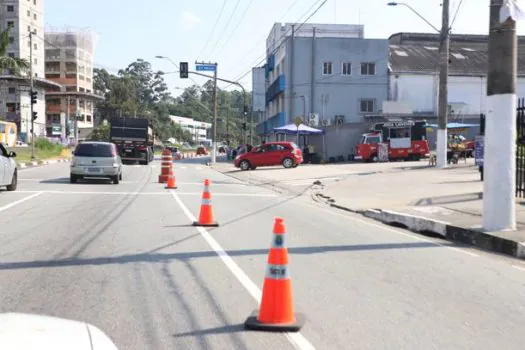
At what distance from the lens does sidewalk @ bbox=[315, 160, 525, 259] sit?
34.6ft

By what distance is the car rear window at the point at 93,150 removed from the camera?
23062 mm

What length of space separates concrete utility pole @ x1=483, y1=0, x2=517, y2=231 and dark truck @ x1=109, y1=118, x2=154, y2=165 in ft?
120

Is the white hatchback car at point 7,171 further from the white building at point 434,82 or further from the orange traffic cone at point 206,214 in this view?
the white building at point 434,82

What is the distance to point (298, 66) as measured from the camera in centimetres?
5550

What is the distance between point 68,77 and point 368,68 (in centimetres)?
7036

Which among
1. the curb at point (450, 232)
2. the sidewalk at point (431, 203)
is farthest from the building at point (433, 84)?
the curb at point (450, 232)

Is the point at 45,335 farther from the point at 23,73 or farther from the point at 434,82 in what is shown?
the point at 23,73

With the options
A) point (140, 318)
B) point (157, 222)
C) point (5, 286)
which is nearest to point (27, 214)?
point (157, 222)

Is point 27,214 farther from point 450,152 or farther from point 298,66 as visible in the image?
point 298,66

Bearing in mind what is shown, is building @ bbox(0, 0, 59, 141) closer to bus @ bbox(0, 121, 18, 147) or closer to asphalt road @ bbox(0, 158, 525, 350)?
bus @ bbox(0, 121, 18, 147)

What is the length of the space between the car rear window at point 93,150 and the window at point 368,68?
1419 inches

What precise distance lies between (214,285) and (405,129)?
120 ft

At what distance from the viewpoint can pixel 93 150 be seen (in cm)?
2319

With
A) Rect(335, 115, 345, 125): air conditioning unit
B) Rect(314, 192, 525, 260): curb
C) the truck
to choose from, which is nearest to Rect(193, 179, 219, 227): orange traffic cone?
Rect(314, 192, 525, 260): curb
